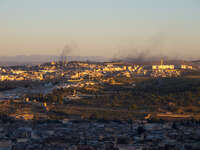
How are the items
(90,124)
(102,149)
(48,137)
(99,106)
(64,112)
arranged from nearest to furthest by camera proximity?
(102,149), (48,137), (90,124), (64,112), (99,106)

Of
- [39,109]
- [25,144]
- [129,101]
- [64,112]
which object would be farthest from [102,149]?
[129,101]

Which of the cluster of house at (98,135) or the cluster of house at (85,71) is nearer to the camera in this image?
the cluster of house at (98,135)

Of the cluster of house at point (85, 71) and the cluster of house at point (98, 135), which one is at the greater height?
the cluster of house at point (85, 71)

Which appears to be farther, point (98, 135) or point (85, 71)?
point (85, 71)

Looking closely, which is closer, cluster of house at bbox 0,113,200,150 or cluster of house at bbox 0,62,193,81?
cluster of house at bbox 0,113,200,150

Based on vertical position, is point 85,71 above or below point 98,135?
above

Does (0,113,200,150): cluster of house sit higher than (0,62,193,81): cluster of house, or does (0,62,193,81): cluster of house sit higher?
(0,62,193,81): cluster of house

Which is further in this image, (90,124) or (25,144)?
(90,124)

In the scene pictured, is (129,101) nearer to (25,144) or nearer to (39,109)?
(39,109)

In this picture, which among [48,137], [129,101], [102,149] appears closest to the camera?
[102,149]

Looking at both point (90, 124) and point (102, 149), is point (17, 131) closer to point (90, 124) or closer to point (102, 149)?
point (90, 124)
